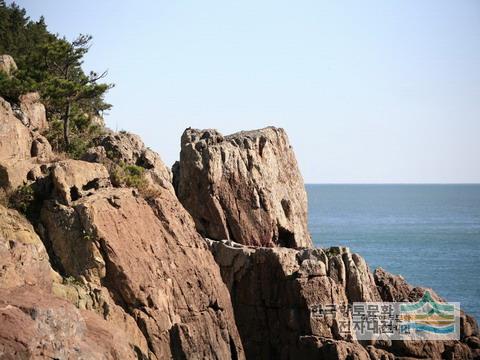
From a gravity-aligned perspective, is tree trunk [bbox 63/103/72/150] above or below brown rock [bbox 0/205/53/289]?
above

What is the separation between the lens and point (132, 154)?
132 ft

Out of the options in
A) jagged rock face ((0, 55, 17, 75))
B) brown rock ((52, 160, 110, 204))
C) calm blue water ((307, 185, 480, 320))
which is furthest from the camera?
calm blue water ((307, 185, 480, 320))

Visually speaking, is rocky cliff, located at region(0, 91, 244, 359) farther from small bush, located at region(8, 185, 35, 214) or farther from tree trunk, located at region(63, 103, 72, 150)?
tree trunk, located at region(63, 103, 72, 150)

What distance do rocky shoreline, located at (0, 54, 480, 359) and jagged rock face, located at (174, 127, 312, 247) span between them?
6 cm

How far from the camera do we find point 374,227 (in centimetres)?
13562

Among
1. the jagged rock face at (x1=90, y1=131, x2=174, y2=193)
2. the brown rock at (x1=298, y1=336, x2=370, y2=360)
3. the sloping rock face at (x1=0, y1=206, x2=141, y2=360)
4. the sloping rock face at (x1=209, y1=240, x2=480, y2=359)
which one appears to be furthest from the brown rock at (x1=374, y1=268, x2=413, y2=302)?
the sloping rock face at (x1=0, y1=206, x2=141, y2=360)

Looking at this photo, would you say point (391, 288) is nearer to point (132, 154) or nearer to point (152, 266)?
point (132, 154)

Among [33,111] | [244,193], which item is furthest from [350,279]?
[33,111]

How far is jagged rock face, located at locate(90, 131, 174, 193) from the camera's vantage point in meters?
38.6

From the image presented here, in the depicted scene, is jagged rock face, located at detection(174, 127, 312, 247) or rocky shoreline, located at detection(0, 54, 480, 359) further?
jagged rock face, located at detection(174, 127, 312, 247)

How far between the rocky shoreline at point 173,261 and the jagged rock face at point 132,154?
0.07 metres

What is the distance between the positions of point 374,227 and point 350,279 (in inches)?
3725

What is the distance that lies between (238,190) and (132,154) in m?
6.71

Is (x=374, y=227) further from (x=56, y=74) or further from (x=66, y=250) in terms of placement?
(x=66, y=250)
